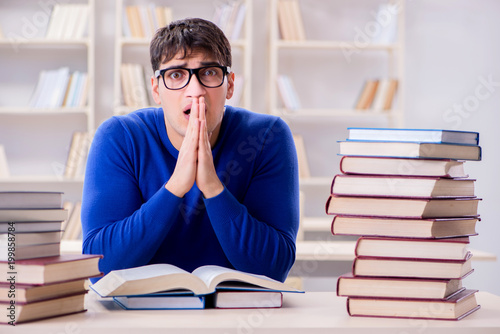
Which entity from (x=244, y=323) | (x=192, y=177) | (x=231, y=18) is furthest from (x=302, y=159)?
(x=244, y=323)

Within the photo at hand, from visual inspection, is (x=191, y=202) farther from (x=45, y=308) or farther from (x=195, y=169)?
(x=45, y=308)

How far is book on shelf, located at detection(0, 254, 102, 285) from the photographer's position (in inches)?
39.2

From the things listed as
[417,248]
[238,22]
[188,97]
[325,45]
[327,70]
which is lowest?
[417,248]

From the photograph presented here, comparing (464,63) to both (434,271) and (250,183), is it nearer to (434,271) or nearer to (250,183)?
(250,183)

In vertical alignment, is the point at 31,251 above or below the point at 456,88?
below

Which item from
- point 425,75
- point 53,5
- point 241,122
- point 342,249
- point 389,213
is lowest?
point 342,249

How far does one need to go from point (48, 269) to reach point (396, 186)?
586mm

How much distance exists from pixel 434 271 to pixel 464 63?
3536 millimetres

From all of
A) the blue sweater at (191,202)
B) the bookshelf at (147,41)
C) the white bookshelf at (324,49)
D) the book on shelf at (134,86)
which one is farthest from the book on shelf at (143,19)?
the blue sweater at (191,202)

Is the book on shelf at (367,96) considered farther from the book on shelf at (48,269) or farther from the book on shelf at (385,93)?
the book on shelf at (48,269)

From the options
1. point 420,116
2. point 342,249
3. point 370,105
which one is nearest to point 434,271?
point 342,249

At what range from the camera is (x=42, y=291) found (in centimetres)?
102

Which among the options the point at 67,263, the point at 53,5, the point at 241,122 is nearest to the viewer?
A: the point at 67,263

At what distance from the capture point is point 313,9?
421 centimetres
